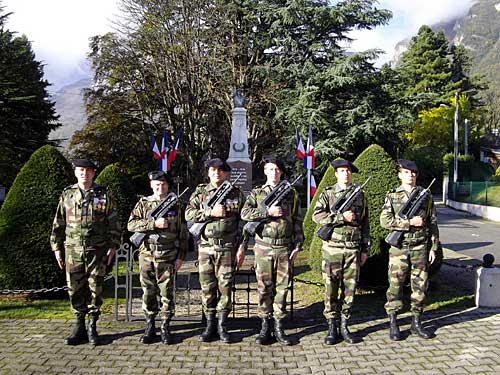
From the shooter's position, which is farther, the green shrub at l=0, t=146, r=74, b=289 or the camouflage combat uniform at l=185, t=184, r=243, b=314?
the green shrub at l=0, t=146, r=74, b=289

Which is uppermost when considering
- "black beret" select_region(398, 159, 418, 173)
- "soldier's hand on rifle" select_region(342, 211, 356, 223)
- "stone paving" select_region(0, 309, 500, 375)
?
"black beret" select_region(398, 159, 418, 173)

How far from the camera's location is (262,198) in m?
4.98

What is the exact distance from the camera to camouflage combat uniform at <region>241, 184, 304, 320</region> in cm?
490

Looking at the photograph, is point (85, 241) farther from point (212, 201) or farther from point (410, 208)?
point (410, 208)

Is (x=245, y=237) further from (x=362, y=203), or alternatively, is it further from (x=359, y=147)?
(x=359, y=147)

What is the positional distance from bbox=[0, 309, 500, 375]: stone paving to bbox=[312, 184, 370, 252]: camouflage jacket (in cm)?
118

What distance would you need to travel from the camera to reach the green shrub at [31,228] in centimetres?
625

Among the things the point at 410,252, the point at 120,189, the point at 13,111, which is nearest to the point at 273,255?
the point at 410,252

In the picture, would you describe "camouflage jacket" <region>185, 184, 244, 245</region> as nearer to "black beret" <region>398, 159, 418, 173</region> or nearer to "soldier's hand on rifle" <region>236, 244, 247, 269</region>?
"soldier's hand on rifle" <region>236, 244, 247, 269</region>

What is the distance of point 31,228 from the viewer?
20.8ft

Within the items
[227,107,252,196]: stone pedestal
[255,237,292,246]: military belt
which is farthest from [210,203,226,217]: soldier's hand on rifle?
[227,107,252,196]: stone pedestal

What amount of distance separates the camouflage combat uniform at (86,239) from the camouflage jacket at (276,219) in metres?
1.59

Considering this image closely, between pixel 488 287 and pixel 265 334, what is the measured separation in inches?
133

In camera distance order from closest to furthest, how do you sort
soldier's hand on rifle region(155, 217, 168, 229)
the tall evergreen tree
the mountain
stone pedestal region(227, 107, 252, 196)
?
soldier's hand on rifle region(155, 217, 168, 229)
stone pedestal region(227, 107, 252, 196)
the tall evergreen tree
the mountain
